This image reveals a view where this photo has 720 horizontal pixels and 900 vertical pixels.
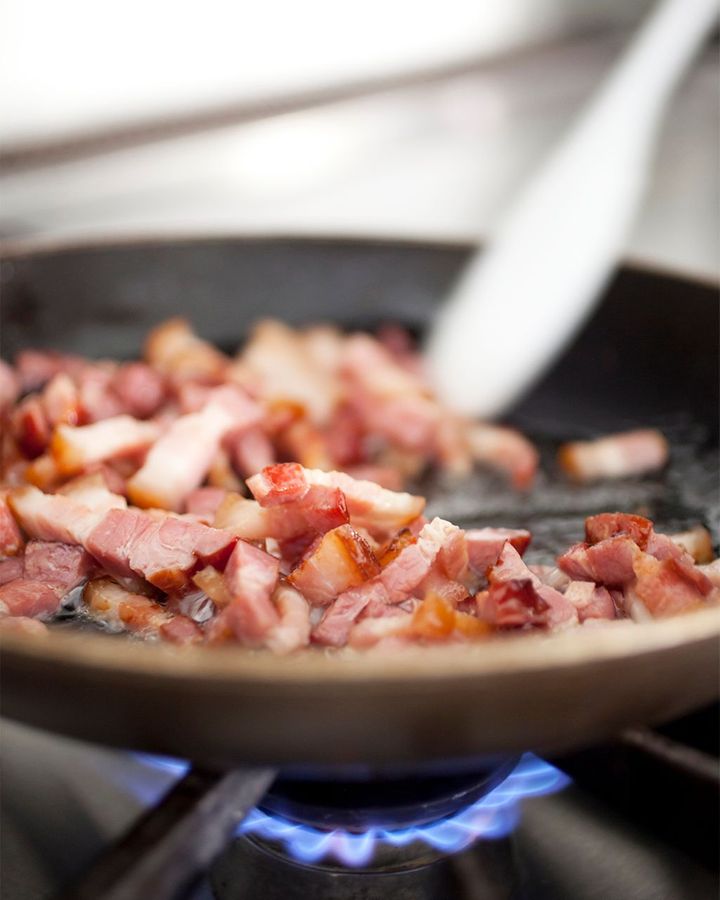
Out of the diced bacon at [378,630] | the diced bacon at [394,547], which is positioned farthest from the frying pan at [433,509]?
the diced bacon at [394,547]

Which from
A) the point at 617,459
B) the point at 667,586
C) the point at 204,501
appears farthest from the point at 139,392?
the point at 667,586

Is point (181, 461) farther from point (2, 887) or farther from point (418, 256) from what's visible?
point (418, 256)

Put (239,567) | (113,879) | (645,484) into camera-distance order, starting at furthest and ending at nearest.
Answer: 1. (645,484)
2. (239,567)
3. (113,879)

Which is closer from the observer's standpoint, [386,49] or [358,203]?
[386,49]

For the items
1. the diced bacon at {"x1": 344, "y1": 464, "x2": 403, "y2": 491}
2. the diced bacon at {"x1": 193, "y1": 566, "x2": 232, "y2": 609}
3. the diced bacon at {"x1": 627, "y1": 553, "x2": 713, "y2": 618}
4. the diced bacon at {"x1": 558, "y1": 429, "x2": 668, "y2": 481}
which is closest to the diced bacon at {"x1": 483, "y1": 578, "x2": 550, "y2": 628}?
the diced bacon at {"x1": 627, "y1": 553, "x2": 713, "y2": 618}

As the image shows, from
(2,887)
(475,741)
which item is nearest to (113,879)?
(475,741)

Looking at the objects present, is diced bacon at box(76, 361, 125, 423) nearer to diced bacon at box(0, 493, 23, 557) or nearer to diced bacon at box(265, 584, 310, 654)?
diced bacon at box(0, 493, 23, 557)
